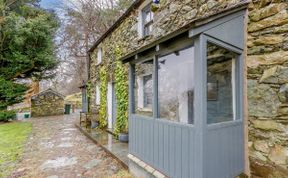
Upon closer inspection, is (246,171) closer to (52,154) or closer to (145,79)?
(145,79)

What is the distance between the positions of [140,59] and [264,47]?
245cm

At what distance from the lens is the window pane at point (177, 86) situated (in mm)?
3443

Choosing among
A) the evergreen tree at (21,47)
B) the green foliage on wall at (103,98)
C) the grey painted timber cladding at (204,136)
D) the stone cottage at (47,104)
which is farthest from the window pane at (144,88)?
the stone cottage at (47,104)

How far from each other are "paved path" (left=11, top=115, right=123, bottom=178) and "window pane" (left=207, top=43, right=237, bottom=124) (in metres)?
3.10

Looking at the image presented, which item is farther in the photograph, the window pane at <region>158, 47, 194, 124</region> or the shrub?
the shrub

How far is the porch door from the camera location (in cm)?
315

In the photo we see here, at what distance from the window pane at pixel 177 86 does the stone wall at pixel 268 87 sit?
102cm

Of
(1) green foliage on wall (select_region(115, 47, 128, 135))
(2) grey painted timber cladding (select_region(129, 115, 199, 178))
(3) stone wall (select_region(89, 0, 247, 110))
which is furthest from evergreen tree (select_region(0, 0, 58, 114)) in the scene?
(2) grey painted timber cladding (select_region(129, 115, 199, 178))

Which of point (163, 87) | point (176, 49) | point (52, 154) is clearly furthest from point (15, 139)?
point (176, 49)

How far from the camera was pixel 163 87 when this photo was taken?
13.5 feet

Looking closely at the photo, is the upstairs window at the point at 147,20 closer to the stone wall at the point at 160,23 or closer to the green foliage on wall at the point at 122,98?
the stone wall at the point at 160,23

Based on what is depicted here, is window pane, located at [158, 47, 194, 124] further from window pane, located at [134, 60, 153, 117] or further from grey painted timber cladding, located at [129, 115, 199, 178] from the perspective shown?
window pane, located at [134, 60, 153, 117]

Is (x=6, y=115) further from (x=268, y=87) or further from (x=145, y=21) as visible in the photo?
(x=268, y=87)

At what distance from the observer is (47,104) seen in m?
20.1
